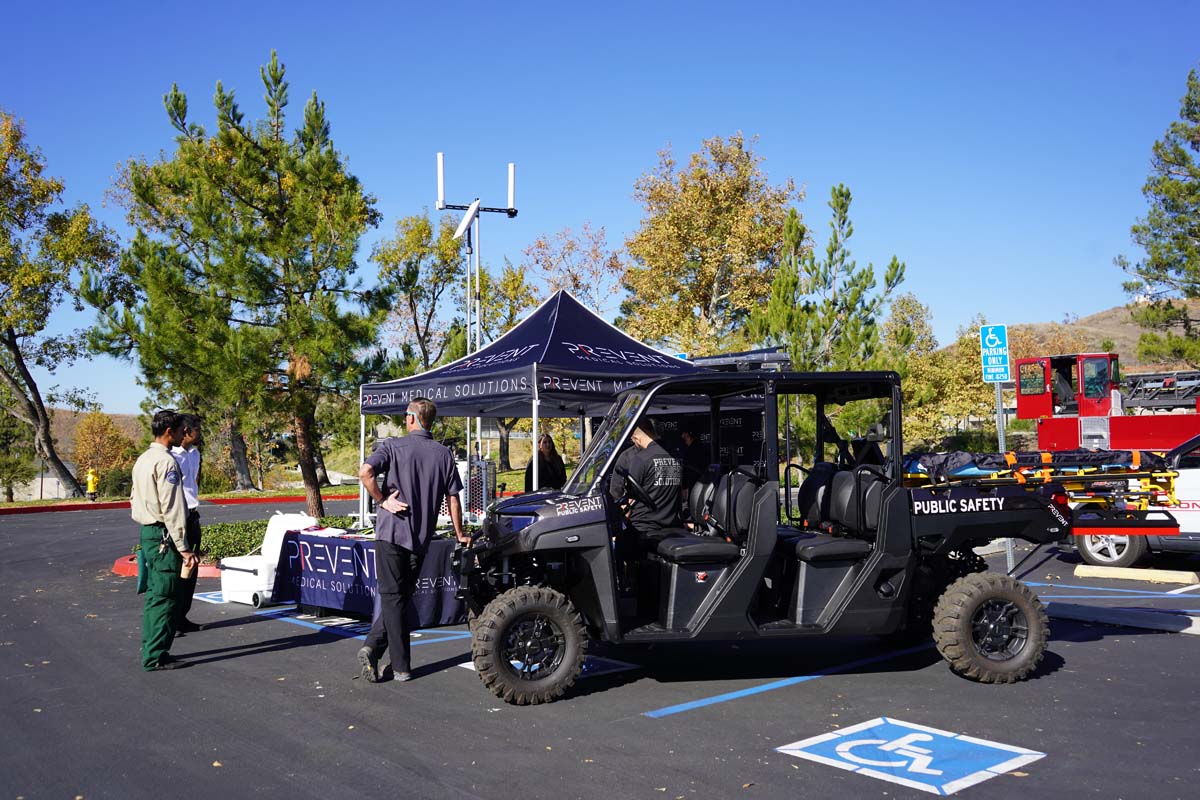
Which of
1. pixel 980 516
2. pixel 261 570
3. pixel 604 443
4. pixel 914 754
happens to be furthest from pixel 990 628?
pixel 261 570

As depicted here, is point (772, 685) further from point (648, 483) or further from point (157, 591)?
point (157, 591)

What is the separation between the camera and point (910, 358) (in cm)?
3681

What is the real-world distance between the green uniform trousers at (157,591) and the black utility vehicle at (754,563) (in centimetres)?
230

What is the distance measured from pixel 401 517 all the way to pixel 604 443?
1540mm

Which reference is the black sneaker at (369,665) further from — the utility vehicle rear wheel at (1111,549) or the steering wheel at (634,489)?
the utility vehicle rear wheel at (1111,549)

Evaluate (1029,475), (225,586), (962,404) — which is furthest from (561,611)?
(962,404)

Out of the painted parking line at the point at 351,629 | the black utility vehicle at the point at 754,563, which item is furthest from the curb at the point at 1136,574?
the painted parking line at the point at 351,629

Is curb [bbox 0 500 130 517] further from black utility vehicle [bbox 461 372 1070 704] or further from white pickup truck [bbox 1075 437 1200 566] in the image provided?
white pickup truck [bbox 1075 437 1200 566]

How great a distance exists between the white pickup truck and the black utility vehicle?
17.9ft

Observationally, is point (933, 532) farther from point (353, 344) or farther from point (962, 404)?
point (962, 404)

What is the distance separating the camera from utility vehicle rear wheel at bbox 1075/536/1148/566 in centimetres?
1211

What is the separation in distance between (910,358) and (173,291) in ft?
91.1

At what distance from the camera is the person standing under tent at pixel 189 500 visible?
25.0 feet

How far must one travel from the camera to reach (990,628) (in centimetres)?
687
